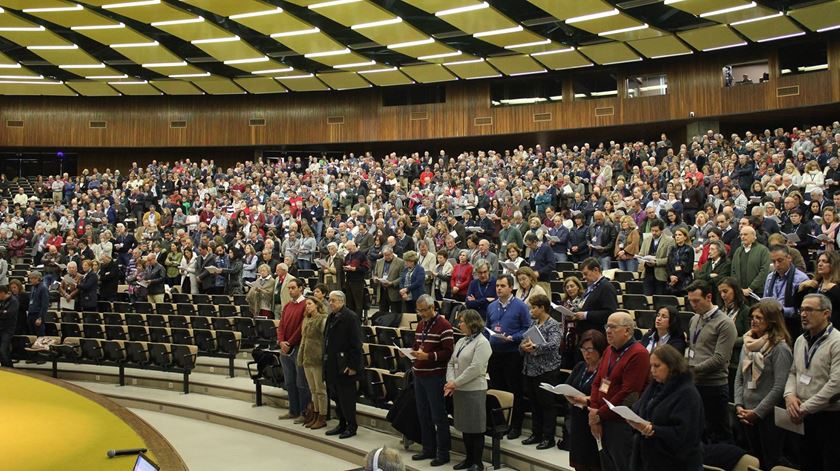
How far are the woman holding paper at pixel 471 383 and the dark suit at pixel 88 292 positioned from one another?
289 inches

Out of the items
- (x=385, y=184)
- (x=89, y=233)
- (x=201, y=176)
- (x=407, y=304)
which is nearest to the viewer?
(x=407, y=304)

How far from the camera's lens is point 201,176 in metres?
20.7

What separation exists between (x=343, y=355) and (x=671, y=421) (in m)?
3.57

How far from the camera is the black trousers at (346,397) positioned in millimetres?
6617

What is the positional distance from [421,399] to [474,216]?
8101 millimetres

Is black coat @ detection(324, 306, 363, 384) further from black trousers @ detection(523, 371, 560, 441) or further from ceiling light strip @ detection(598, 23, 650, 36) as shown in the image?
ceiling light strip @ detection(598, 23, 650, 36)

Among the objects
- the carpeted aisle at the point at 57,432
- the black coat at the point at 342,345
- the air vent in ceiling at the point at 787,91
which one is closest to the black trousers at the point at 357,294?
the black coat at the point at 342,345

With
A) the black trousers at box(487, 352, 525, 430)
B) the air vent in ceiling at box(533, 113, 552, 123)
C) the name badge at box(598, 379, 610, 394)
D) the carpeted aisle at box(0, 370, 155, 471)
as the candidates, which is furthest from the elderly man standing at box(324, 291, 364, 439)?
the air vent in ceiling at box(533, 113, 552, 123)

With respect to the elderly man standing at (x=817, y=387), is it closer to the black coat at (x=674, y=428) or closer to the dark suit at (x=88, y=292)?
the black coat at (x=674, y=428)

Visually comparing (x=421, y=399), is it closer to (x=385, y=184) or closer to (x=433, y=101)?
(x=385, y=184)

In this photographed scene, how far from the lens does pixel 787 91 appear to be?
1859 centimetres

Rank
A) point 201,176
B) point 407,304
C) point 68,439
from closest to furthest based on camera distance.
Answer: point 68,439, point 407,304, point 201,176

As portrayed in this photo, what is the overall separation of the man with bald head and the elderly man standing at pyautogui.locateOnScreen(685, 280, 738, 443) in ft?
7.15

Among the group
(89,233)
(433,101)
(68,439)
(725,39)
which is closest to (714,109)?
(725,39)
